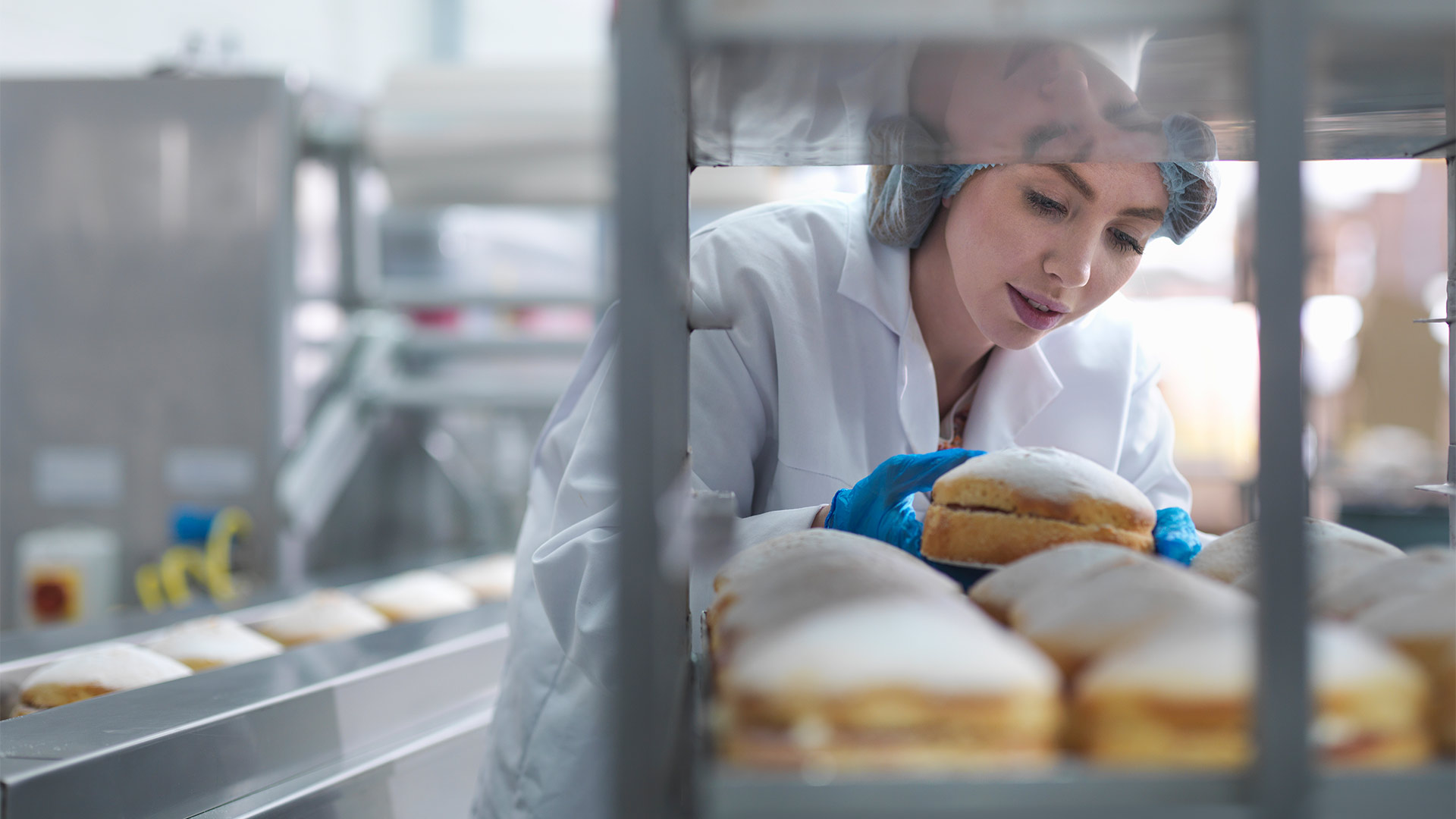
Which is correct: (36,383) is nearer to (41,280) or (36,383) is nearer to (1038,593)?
(41,280)

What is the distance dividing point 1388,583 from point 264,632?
153cm

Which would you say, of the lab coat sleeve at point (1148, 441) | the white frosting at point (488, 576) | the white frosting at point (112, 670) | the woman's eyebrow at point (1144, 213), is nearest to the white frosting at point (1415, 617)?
the woman's eyebrow at point (1144, 213)

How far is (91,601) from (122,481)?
307 millimetres

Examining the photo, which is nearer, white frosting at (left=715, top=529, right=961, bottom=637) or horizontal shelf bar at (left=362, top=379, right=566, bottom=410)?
white frosting at (left=715, top=529, right=961, bottom=637)

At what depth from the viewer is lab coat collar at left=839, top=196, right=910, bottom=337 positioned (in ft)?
4.04

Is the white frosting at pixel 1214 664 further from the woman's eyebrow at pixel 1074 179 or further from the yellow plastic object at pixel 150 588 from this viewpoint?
the yellow plastic object at pixel 150 588

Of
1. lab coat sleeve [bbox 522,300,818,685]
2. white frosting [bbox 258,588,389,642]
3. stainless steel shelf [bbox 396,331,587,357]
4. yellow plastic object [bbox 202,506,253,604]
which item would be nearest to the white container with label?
yellow plastic object [bbox 202,506,253,604]

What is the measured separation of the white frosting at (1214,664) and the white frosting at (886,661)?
4 centimetres

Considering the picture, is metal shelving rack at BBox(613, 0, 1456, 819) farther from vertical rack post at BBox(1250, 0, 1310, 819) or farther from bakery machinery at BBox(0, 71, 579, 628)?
bakery machinery at BBox(0, 71, 579, 628)

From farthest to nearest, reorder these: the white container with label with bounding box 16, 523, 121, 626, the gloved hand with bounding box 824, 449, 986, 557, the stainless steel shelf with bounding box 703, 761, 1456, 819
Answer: the white container with label with bounding box 16, 523, 121, 626 → the gloved hand with bounding box 824, 449, 986, 557 → the stainless steel shelf with bounding box 703, 761, 1456, 819

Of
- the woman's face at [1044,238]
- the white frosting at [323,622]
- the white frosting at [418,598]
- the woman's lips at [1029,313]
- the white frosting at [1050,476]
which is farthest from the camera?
the white frosting at [418,598]

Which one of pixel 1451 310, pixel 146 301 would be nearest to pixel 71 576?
pixel 146 301

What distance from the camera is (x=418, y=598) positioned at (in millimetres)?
1816

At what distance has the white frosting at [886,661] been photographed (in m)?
0.48
